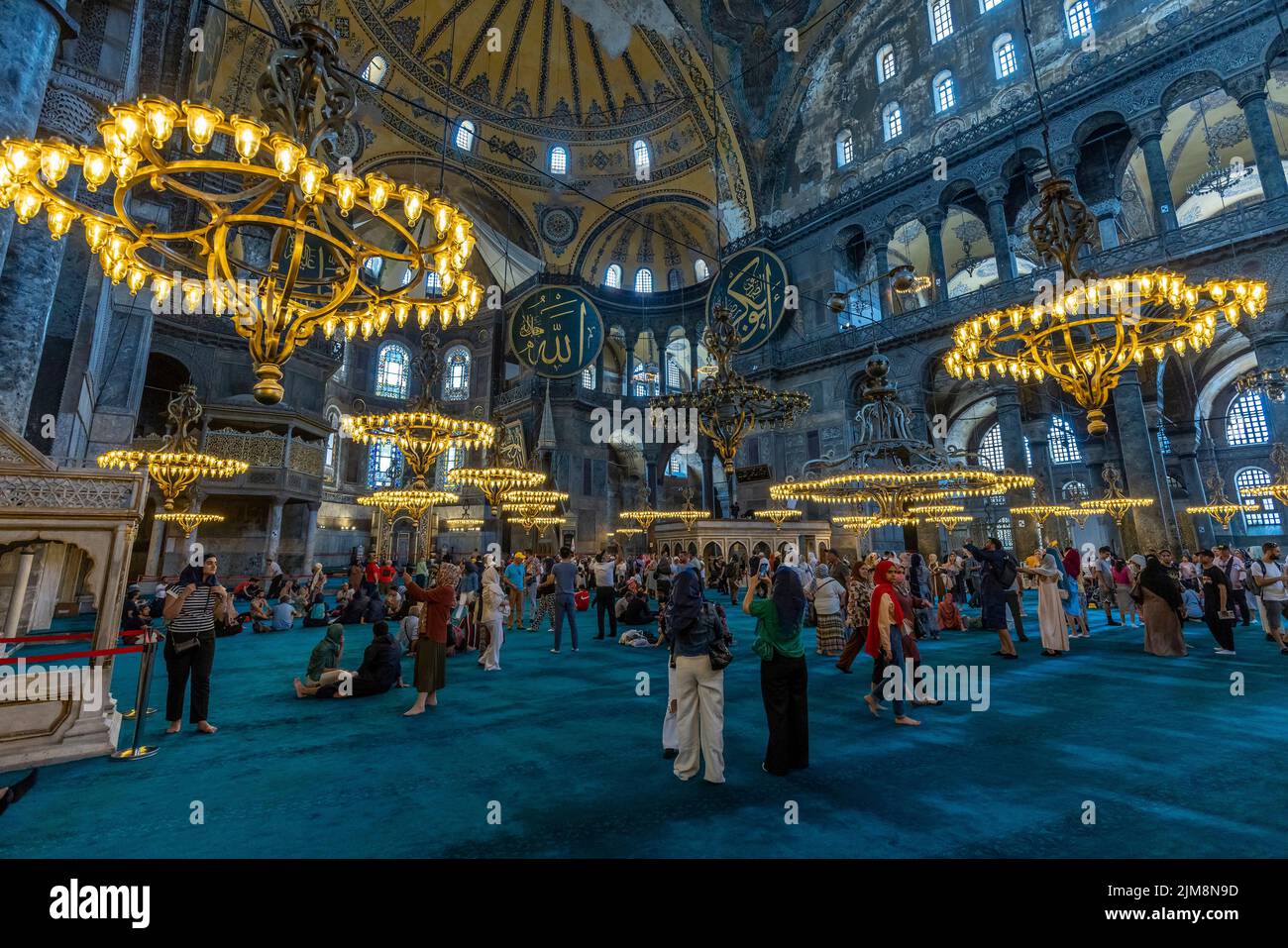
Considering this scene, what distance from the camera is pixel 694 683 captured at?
3.07 meters

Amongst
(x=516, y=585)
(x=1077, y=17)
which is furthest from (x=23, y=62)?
(x=1077, y=17)

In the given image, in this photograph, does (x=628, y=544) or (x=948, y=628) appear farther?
(x=628, y=544)

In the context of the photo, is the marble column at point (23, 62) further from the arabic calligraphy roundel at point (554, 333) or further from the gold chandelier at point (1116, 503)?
the gold chandelier at point (1116, 503)

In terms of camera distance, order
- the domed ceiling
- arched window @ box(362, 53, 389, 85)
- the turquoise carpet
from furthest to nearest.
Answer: the domed ceiling
arched window @ box(362, 53, 389, 85)
the turquoise carpet

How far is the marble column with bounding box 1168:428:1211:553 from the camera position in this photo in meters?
17.6

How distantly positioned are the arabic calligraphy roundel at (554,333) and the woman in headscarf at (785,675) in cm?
693

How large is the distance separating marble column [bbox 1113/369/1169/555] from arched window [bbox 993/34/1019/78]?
890 centimetres

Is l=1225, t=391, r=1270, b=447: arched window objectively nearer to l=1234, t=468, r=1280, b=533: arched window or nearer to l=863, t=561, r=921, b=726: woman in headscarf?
l=1234, t=468, r=1280, b=533: arched window

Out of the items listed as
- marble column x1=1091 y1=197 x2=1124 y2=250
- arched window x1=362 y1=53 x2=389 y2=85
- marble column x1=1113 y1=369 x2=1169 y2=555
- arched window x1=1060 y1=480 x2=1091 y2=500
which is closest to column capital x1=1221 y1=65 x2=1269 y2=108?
marble column x1=1091 y1=197 x2=1124 y2=250

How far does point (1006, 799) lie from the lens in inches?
105
